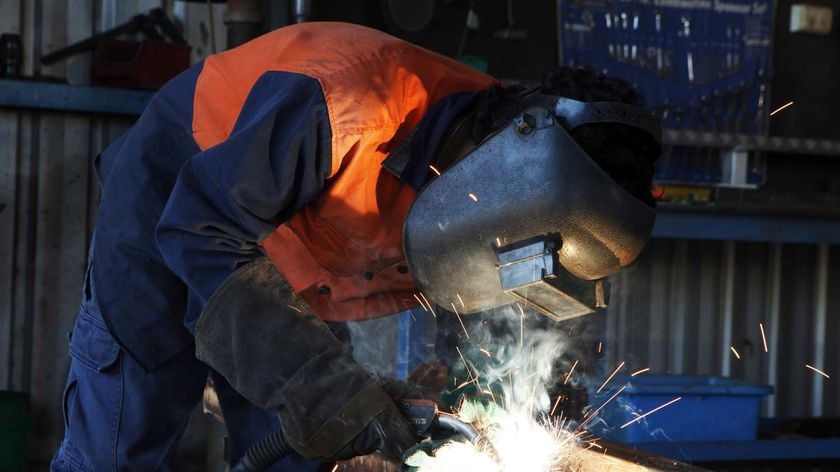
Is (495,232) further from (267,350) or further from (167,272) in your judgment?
(167,272)

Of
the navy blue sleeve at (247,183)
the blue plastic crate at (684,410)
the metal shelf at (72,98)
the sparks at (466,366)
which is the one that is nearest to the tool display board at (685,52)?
the blue plastic crate at (684,410)

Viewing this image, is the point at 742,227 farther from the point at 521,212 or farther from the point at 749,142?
the point at 521,212

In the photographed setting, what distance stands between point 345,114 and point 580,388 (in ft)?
3.01

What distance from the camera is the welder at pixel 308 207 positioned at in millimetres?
1565

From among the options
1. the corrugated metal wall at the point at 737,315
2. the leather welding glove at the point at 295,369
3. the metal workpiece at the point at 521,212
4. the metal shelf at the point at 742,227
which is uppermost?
the metal workpiece at the point at 521,212

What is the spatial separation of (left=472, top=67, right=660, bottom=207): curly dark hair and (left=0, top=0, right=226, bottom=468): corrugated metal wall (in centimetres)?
273

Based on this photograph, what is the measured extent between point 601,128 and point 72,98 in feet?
8.96

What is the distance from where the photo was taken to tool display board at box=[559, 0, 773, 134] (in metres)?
4.07

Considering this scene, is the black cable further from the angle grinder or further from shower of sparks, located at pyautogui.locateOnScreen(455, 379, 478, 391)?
shower of sparks, located at pyautogui.locateOnScreen(455, 379, 478, 391)

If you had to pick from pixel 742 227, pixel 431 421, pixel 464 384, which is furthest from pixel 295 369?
pixel 742 227

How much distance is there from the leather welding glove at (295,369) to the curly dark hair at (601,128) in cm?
42

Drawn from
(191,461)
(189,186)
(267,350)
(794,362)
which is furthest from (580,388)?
(794,362)

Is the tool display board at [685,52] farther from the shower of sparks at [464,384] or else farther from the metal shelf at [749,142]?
the shower of sparks at [464,384]

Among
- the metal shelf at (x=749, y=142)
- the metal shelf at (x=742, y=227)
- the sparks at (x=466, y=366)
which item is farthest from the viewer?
the metal shelf at (x=749, y=142)
